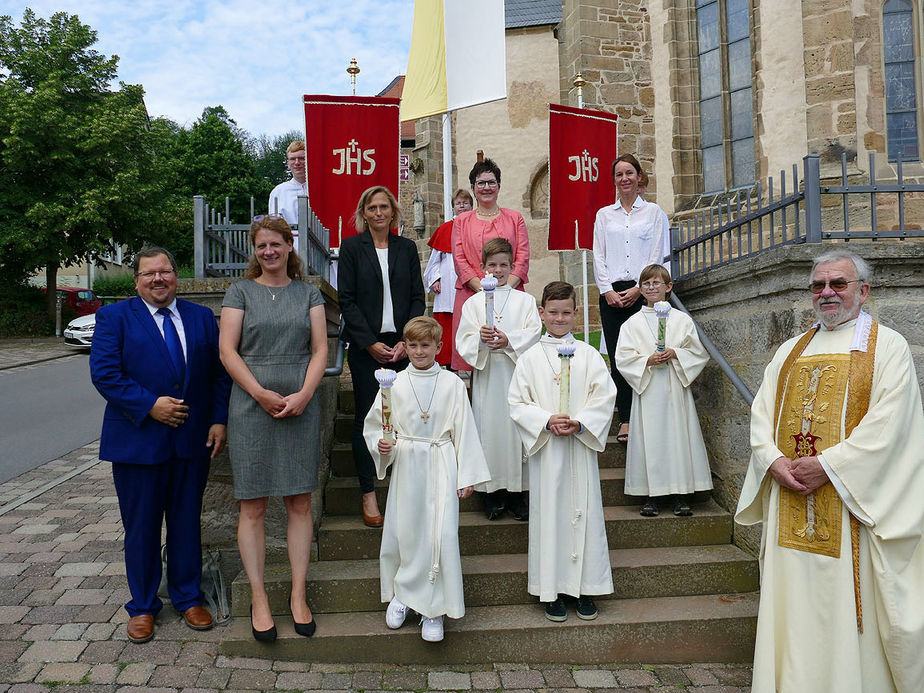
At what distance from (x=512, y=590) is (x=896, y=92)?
28.4ft

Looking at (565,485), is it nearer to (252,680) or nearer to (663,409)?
(663,409)

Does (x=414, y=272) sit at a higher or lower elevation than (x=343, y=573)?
higher

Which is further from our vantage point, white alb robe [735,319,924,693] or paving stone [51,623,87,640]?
paving stone [51,623,87,640]

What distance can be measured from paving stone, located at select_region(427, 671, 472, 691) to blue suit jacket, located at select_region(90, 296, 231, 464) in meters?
1.80

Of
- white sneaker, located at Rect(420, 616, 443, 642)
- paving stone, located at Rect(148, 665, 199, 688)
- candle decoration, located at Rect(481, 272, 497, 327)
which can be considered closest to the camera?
paving stone, located at Rect(148, 665, 199, 688)

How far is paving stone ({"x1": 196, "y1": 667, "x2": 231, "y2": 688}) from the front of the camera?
11.9 ft

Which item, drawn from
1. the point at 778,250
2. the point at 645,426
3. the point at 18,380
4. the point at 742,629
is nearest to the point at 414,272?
the point at 645,426

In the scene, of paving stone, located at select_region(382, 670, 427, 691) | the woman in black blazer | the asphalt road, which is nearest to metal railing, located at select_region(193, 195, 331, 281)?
the woman in black blazer

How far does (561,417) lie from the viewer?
13.2ft

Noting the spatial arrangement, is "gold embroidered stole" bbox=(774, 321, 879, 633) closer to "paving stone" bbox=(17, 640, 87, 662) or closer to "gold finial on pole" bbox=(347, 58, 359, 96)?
"paving stone" bbox=(17, 640, 87, 662)

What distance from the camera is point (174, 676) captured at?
12.1 ft

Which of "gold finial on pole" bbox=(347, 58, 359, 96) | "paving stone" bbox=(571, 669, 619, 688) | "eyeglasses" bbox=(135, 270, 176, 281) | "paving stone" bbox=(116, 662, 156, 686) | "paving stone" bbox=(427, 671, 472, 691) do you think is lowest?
"paving stone" bbox=(571, 669, 619, 688)

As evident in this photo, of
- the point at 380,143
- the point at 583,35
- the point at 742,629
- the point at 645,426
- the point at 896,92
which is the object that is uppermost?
the point at 583,35

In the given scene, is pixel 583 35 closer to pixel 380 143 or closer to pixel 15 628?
pixel 380 143
